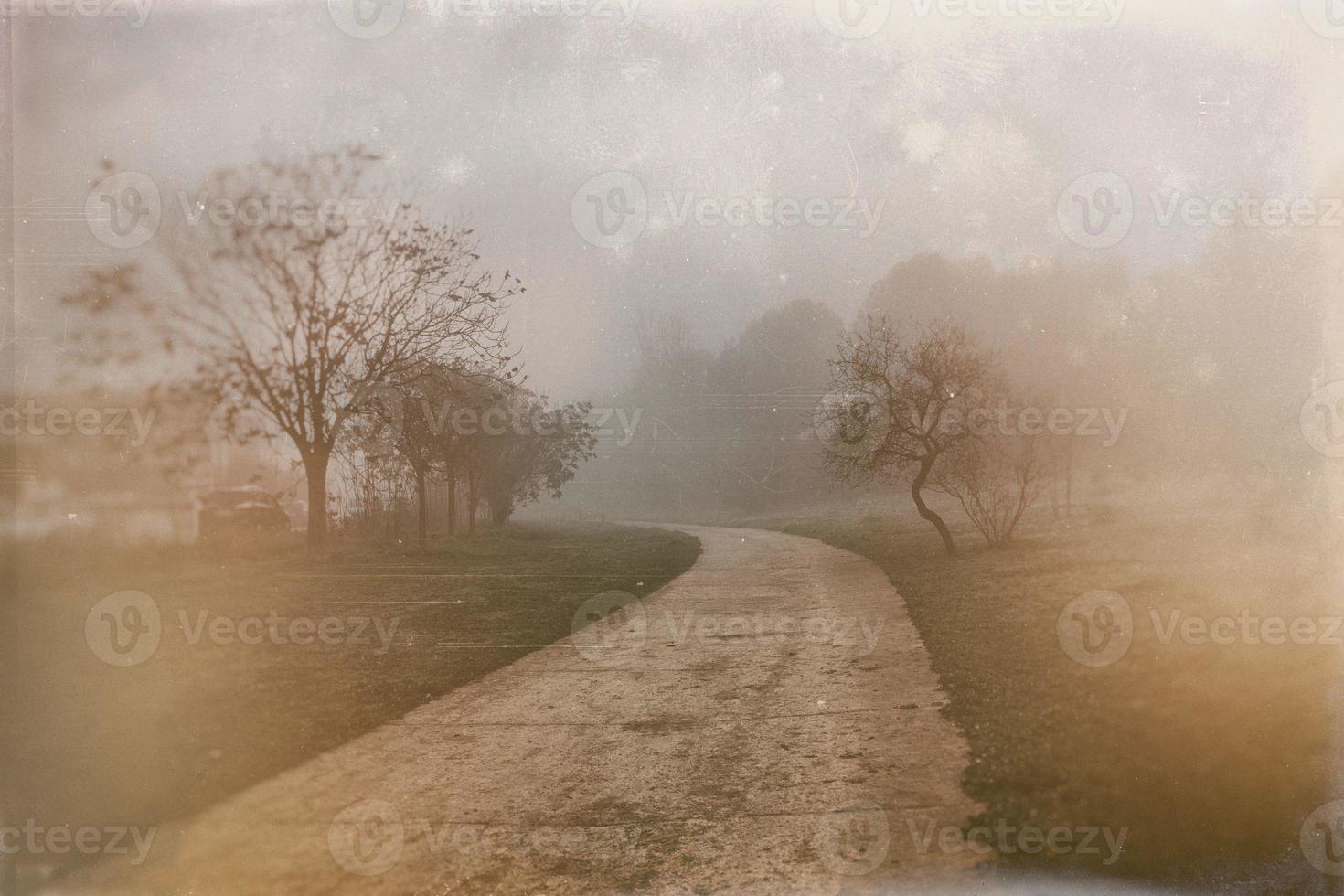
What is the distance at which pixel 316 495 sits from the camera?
11.9 m

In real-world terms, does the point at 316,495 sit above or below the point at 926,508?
above

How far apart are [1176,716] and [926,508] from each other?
16.0m

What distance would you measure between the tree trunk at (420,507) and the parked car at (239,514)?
5.04 metres

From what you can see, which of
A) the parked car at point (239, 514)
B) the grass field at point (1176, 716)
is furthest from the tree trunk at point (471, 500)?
the grass field at point (1176, 716)

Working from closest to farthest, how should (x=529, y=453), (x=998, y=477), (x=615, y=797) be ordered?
(x=615, y=797)
(x=998, y=477)
(x=529, y=453)

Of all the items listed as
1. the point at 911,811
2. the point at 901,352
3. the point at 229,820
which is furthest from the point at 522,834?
the point at 901,352

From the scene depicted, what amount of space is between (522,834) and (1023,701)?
5067 mm

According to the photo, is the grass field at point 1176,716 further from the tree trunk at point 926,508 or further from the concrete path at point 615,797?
the tree trunk at point 926,508

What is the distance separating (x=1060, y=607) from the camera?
11086mm

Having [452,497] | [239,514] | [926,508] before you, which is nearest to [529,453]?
[452,497]

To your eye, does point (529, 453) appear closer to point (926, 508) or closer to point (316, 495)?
point (316, 495)

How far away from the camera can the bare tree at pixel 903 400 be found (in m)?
20.4

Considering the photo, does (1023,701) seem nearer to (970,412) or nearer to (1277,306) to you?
(1277,306)

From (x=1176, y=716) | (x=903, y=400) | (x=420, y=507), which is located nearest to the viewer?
(x=1176, y=716)
